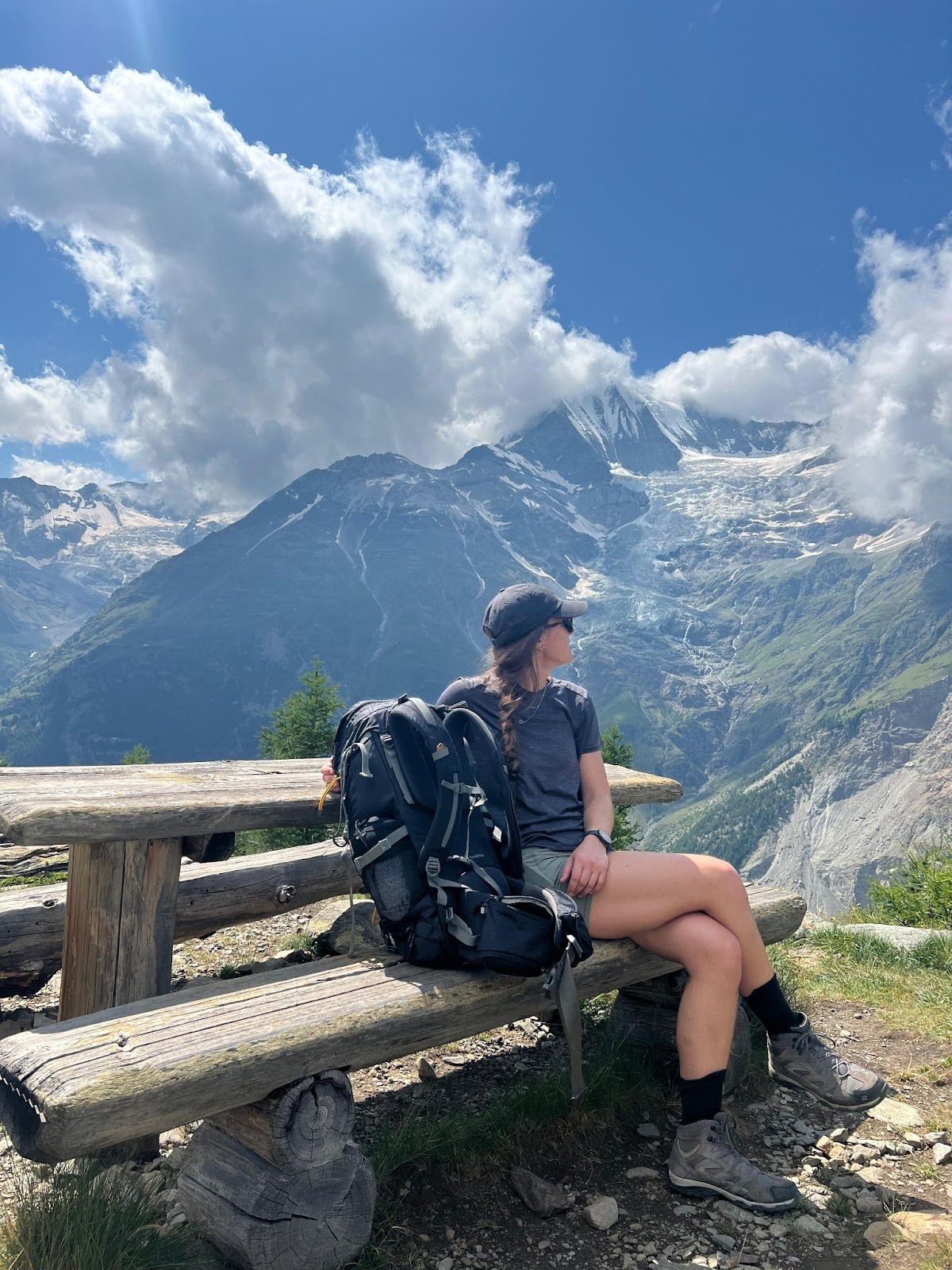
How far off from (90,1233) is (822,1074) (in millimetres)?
4228

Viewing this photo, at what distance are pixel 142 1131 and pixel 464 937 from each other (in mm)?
1527

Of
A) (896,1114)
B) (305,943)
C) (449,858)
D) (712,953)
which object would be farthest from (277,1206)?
(305,943)

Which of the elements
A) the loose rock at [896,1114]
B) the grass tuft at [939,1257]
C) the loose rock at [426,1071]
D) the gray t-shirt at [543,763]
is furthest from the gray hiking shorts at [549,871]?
the loose rock at [896,1114]

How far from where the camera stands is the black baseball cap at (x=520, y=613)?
17.0 feet

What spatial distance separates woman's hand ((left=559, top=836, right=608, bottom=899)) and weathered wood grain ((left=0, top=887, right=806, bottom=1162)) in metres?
0.41

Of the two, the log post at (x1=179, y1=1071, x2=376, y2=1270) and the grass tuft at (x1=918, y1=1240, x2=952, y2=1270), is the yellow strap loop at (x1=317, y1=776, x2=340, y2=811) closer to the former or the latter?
the log post at (x1=179, y1=1071, x2=376, y2=1270)

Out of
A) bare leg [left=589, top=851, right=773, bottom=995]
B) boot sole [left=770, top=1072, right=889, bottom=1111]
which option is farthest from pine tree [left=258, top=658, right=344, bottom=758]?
bare leg [left=589, top=851, right=773, bottom=995]

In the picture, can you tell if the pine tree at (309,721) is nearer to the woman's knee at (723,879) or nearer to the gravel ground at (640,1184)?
the gravel ground at (640,1184)

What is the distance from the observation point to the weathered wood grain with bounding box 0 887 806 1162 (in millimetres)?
3090

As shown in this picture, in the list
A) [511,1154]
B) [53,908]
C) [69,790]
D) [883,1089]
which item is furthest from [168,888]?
[883,1089]

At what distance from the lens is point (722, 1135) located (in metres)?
4.42

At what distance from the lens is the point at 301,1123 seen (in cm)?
358

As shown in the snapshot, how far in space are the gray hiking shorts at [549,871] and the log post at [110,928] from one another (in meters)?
2.18

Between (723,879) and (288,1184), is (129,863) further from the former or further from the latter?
(723,879)
